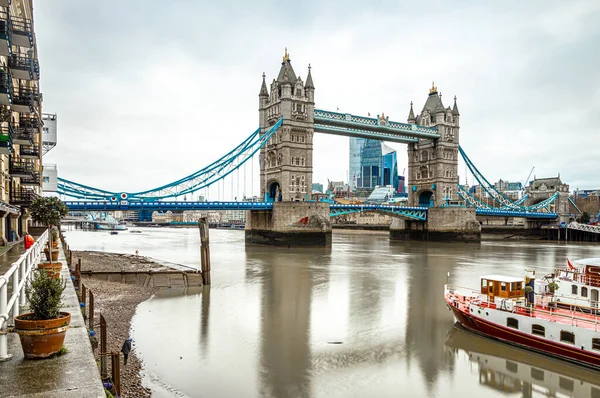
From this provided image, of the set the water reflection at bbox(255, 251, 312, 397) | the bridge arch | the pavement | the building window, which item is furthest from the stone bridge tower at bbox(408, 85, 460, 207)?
the pavement

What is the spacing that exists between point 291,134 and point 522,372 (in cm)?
4613

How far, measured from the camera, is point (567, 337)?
48.1ft

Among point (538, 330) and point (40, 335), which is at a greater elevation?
point (40, 335)

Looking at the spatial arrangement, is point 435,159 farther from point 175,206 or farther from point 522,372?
point 522,372

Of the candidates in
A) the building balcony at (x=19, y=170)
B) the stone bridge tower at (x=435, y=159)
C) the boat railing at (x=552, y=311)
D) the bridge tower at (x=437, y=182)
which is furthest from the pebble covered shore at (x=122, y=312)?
the stone bridge tower at (x=435, y=159)

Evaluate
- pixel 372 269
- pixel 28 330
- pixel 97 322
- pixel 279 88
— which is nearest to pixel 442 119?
pixel 279 88

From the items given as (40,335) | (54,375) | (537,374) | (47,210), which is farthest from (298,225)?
(54,375)

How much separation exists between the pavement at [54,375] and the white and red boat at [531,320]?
13.8m

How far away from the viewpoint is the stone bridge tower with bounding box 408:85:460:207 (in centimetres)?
7256

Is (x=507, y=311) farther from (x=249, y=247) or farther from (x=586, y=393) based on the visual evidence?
(x=249, y=247)

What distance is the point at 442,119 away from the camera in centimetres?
7306

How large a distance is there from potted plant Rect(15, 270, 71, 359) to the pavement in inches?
6.3

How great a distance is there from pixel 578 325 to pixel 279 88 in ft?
160

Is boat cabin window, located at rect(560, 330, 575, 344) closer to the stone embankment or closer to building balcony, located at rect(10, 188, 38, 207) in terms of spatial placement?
the stone embankment
